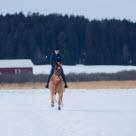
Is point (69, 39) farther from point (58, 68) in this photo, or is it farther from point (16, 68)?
point (58, 68)

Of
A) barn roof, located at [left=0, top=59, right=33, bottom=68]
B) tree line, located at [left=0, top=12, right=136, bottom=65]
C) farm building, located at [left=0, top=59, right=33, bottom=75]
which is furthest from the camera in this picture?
tree line, located at [left=0, top=12, right=136, bottom=65]

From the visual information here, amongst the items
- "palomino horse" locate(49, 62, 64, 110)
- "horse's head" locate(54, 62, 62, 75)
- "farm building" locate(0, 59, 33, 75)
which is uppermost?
"horse's head" locate(54, 62, 62, 75)

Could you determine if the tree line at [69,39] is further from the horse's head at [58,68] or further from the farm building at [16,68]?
the horse's head at [58,68]

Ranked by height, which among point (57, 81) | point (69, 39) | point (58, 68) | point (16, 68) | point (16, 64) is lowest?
point (16, 68)

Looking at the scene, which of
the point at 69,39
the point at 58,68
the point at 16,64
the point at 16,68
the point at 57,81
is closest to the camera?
the point at 58,68

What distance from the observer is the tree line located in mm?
91812

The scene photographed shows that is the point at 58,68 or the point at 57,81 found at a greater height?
the point at 58,68

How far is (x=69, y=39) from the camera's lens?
317 ft

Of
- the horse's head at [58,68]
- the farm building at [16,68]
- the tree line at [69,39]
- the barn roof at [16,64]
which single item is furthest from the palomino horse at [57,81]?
the tree line at [69,39]

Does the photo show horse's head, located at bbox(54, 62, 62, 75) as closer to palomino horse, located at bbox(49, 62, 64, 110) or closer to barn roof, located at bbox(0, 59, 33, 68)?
palomino horse, located at bbox(49, 62, 64, 110)

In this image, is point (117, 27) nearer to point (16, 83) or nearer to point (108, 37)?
point (108, 37)

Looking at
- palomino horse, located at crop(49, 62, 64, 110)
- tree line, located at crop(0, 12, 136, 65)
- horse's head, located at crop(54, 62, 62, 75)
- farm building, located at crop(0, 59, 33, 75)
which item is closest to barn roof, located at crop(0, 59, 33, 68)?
farm building, located at crop(0, 59, 33, 75)

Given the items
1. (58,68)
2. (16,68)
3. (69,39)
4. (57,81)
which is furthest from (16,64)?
(58,68)

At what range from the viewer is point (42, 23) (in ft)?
328
